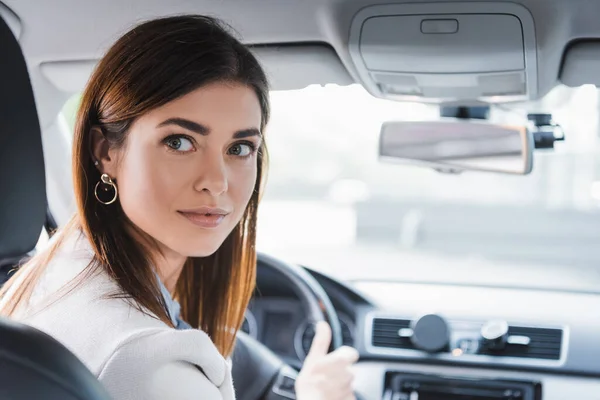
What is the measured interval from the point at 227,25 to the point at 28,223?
0.87m

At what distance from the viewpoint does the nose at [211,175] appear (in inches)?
80.3

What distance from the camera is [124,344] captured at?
1.62 m

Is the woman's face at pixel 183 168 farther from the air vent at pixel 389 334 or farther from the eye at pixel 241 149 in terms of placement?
the air vent at pixel 389 334

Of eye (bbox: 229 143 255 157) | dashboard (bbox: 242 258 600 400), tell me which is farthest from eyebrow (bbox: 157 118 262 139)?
dashboard (bbox: 242 258 600 400)

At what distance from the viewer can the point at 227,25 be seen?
8.46 ft

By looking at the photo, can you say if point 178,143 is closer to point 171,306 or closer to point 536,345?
point 171,306

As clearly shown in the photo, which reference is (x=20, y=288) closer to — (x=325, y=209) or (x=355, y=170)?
(x=325, y=209)

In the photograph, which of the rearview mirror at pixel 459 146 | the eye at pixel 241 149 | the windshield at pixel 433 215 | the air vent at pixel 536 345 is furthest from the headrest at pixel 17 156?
the windshield at pixel 433 215

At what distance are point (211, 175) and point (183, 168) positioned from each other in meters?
0.06

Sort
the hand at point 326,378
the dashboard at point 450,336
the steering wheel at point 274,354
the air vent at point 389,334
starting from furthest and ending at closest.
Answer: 1. the air vent at point 389,334
2. the dashboard at point 450,336
3. the steering wheel at point 274,354
4. the hand at point 326,378

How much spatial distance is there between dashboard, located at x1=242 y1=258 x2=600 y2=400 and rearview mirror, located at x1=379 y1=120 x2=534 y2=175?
2.47 ft

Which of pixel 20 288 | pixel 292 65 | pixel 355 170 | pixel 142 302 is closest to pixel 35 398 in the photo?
pixel 142 302

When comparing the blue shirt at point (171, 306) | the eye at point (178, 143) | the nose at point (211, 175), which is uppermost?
the eye at point (178, 143)

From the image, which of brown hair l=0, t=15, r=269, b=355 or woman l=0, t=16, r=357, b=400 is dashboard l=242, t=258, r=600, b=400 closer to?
woman l=0, t=16, r=357, b=400
